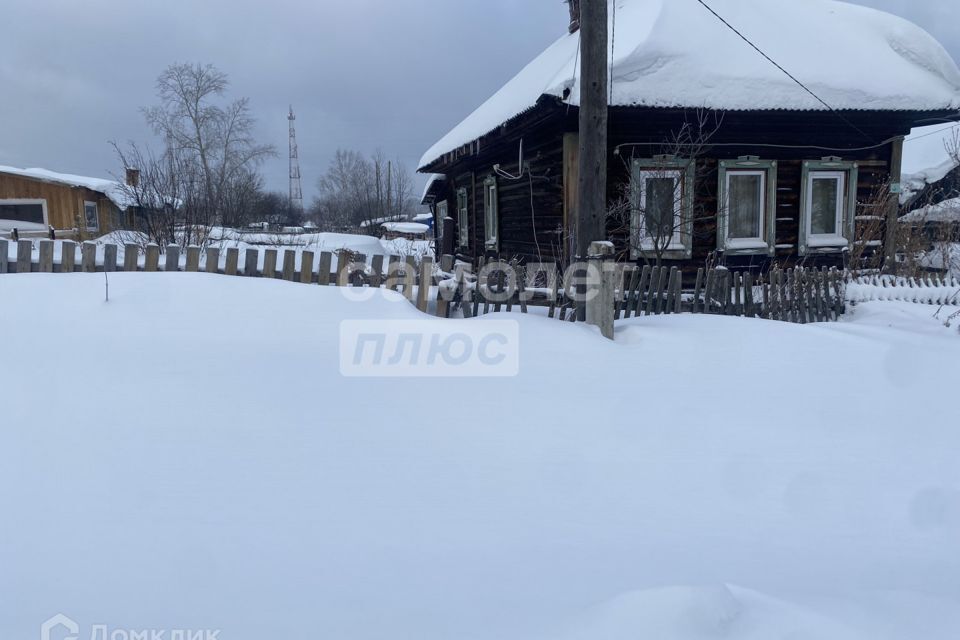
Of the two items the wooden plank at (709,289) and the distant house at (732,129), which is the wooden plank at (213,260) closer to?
the distant house at (732,129)

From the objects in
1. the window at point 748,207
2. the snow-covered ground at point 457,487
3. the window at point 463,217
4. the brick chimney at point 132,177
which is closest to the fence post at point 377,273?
the snow-covered ground at point 457,487

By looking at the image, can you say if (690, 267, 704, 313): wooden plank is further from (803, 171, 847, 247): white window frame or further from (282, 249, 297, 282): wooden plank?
(803, 171, 847, 247): white window frame

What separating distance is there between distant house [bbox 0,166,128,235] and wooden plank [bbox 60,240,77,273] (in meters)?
19.0

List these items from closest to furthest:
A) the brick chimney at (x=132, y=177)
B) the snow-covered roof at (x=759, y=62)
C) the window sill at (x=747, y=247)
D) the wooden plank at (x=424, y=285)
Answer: the wooden plank at (x=424, y=285)
the snow-covered roof at (x=759, y=62)
the brick chimney at (x=132, y=177)
the window sill at (x=747, y=247)

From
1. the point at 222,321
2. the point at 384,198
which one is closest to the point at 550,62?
the point at 222,321

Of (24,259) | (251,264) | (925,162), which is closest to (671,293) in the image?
(251,264)

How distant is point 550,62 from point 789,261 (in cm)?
544

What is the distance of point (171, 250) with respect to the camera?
6.11m

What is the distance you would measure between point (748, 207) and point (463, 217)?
810 centimetres

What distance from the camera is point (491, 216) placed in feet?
43.4

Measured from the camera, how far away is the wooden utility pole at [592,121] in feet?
16.9

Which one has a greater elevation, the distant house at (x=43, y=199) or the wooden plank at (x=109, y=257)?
the distant house at (x=43, y=199)

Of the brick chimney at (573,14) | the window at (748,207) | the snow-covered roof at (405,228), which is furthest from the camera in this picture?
the snow-covered roof at (405,228)

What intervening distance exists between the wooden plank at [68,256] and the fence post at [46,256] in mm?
111
